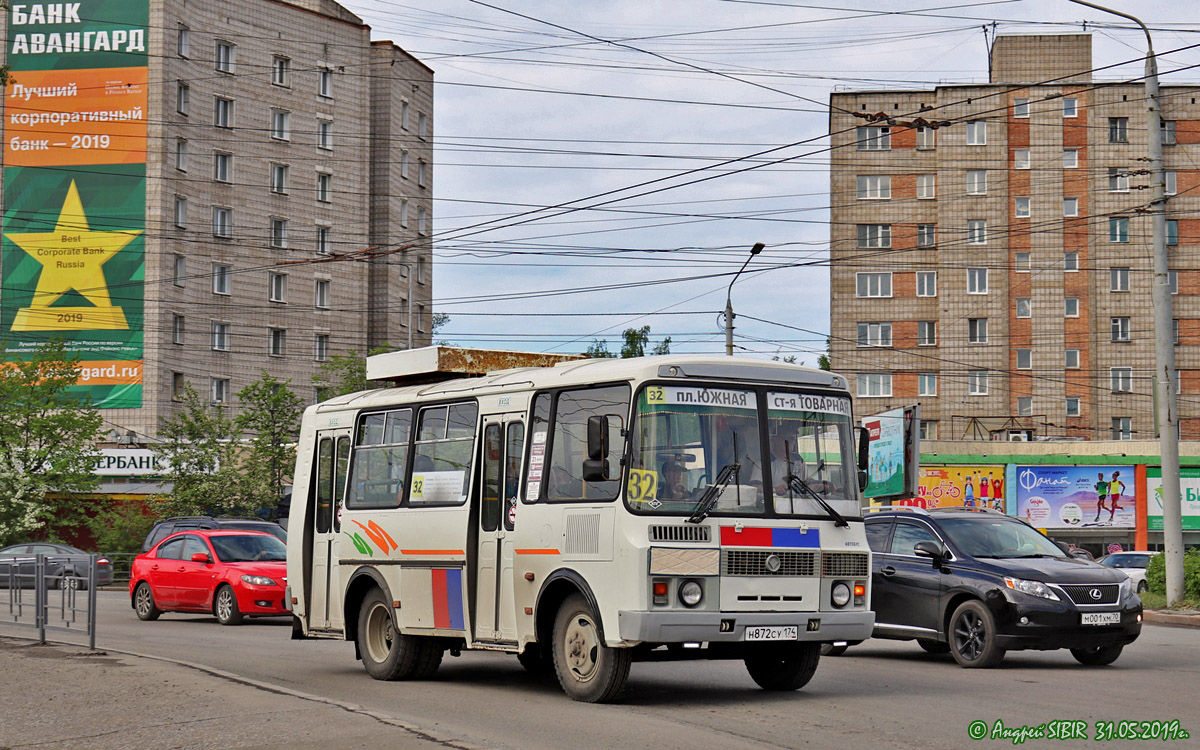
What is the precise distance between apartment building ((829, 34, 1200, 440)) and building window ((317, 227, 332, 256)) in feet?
78.5

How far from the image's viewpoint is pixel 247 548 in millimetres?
24938

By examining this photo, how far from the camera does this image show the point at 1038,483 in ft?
202

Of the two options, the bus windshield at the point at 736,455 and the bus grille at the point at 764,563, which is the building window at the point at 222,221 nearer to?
the bus windshield at the point at 736,455

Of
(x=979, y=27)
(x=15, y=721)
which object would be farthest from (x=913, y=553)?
(x=979, y=27)

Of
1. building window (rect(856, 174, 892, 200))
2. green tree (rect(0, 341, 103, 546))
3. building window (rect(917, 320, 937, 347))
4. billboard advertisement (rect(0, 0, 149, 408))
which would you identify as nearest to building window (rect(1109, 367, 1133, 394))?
building window (rect(917, 320, 937, 347))

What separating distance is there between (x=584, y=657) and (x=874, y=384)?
6078 centimetres

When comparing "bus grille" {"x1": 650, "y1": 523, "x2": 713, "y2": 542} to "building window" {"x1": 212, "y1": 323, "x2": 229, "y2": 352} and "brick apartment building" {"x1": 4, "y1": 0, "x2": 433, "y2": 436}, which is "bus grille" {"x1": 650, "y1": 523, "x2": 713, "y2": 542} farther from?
"building window" {"x1": 212, "y1": 323, "x2": 229, "y2": 352}

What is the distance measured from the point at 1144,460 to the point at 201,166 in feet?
136

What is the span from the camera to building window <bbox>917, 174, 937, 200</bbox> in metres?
71.1

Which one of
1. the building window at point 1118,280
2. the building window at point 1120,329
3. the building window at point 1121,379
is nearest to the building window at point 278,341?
the building window at point 1121,379

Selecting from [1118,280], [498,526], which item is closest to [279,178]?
[1118,280]

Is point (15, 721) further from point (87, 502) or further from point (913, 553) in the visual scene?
point (87, 502)

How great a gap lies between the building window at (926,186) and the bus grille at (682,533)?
62.0 metres

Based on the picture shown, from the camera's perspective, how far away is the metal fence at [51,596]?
57.1 feet
